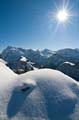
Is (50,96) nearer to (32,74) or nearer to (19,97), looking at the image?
(19,97)

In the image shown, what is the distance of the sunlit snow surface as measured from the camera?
21.6 ft

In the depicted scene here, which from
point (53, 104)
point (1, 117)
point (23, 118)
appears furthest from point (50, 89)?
point (1, 117)

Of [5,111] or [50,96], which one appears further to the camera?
[50,96]

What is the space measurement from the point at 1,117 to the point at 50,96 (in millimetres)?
2098

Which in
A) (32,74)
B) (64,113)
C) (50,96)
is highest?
(32,74)

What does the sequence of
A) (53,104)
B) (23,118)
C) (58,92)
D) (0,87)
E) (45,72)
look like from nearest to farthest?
(23,118)
(53,104)
(58,92)
(0,87)
(45,72)

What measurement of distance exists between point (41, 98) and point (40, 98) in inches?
1.6

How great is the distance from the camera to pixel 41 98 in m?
7.24

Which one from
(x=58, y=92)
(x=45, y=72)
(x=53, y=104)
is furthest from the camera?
(x=45, y=72)

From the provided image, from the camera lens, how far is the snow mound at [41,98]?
659 centimetres

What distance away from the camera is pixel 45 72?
8.90 metres

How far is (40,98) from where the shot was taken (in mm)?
7242

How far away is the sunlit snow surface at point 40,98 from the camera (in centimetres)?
659

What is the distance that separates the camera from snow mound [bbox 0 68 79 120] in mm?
6586
